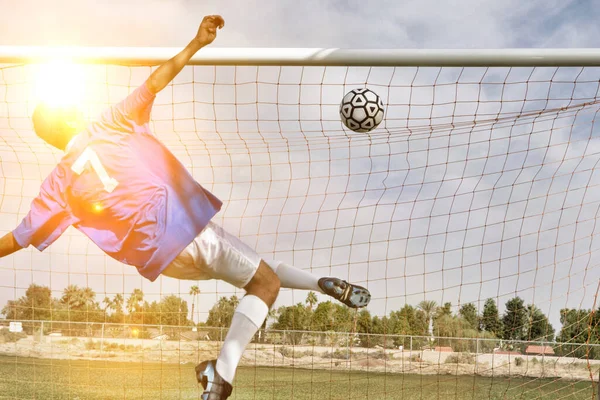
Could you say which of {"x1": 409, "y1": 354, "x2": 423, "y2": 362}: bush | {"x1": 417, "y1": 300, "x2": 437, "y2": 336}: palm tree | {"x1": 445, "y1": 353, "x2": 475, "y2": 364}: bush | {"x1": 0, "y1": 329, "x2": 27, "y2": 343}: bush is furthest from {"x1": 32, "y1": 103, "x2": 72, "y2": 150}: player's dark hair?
{"x1": 445, "y1": 353, "x2": 475, "y2": 364}: bush

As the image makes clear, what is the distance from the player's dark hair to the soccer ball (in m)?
2.19

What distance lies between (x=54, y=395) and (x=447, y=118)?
7639 millimetres

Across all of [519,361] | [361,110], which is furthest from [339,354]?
[361,110]

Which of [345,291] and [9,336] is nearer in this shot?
[345,291]

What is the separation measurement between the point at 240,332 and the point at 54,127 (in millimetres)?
1974

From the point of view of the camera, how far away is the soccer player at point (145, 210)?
3744 millimetres

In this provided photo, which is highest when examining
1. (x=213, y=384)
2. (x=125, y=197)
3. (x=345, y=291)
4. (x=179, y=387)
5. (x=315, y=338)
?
(x=125, y=197)

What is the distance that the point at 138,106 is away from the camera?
12.8ft

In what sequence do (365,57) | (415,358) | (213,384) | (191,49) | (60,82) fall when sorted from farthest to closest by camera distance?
(415,358) → (60,82) → (365,57) → (191,49) → (213,384)

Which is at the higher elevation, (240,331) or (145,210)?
(145,210)

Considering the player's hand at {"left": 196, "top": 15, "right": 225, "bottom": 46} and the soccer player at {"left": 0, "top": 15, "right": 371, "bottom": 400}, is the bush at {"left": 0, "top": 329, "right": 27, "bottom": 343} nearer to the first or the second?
the soccer player at {"left": 0, "top": 15, "right": 371, "bottom": 400}

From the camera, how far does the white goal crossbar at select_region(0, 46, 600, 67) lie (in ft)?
15.0

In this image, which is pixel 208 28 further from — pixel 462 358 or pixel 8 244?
pixel 462 358

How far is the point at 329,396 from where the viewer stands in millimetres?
10930
